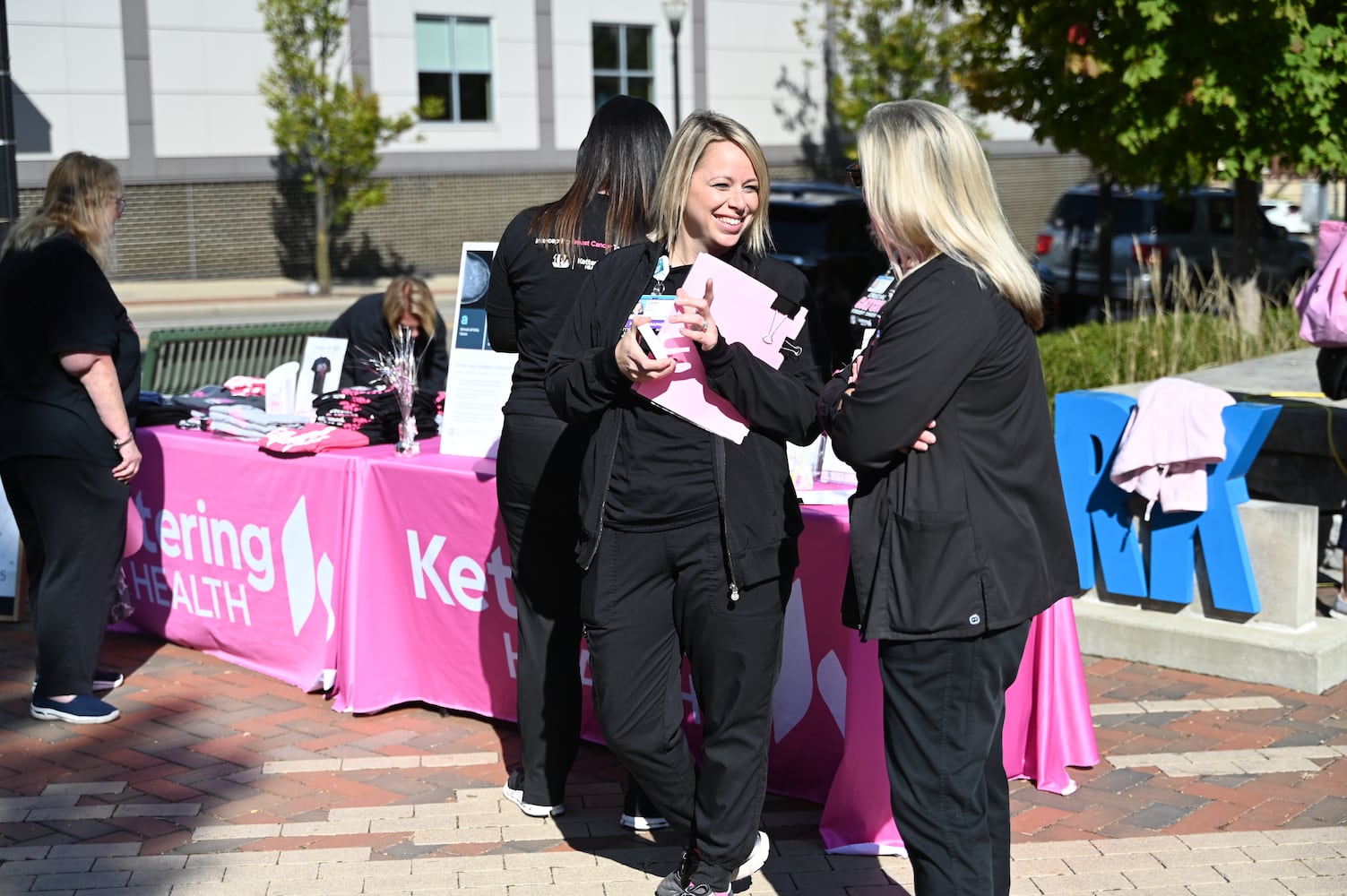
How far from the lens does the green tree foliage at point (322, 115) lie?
2481 centimetres

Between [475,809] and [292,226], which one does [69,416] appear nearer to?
[475,809]

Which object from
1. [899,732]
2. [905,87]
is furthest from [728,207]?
→ [905,87]

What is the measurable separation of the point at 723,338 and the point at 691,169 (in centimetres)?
47

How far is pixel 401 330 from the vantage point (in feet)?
23.6

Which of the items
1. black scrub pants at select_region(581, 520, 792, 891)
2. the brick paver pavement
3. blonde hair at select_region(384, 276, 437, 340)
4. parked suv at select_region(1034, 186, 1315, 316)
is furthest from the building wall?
black scrub pants at select_region(581, 520, 792, 891)

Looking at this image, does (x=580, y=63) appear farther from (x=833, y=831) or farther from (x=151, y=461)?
(x=833, y=831)

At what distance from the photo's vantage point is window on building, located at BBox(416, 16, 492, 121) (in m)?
27.7

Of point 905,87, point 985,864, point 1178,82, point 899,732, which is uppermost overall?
point 905,87

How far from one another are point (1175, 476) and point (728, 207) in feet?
9.40

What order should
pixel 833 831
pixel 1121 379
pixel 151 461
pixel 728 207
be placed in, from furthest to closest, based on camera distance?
pixel 1121 379 < pixel 151 461 < pixel 833 831 < pixel 728 207

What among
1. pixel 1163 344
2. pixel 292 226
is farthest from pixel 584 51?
pixel 1163 344

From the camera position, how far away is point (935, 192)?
294 cm

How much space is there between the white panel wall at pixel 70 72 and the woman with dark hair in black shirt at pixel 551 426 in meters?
21.9

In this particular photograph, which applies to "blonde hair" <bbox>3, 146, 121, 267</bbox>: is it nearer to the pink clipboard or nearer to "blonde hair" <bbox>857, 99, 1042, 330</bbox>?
the pink clipboard
